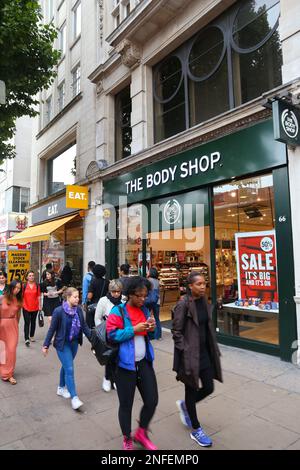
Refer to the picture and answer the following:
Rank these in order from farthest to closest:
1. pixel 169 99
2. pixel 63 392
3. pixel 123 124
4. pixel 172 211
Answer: pixel 123 124 < pixel 169 99 < pixel 172 211 < pixel 63 392

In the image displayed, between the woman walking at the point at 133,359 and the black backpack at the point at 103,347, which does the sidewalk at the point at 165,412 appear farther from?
the black backpack at the point at 103,347

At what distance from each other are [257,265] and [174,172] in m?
3.48

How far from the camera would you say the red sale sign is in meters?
6.55

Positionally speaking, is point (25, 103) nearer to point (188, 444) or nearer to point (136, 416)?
point (136, 416)

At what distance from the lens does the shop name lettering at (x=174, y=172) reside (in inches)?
307

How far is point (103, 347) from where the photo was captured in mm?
3660

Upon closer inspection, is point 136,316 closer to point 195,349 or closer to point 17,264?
point 195,349

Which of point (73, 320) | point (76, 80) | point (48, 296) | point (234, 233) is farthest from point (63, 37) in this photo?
point (73, 320)

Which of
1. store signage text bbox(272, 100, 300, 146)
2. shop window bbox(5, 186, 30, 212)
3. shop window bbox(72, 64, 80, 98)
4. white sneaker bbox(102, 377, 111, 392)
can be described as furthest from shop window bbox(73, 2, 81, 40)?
white sneaker bbox(102, 377, 111, 392)

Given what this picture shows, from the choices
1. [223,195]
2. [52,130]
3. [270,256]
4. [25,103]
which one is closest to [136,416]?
[270,256]

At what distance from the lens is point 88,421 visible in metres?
3.87

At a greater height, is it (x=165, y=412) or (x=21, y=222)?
(x=21, y=222)

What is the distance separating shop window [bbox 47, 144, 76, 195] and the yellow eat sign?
8.48 ft
